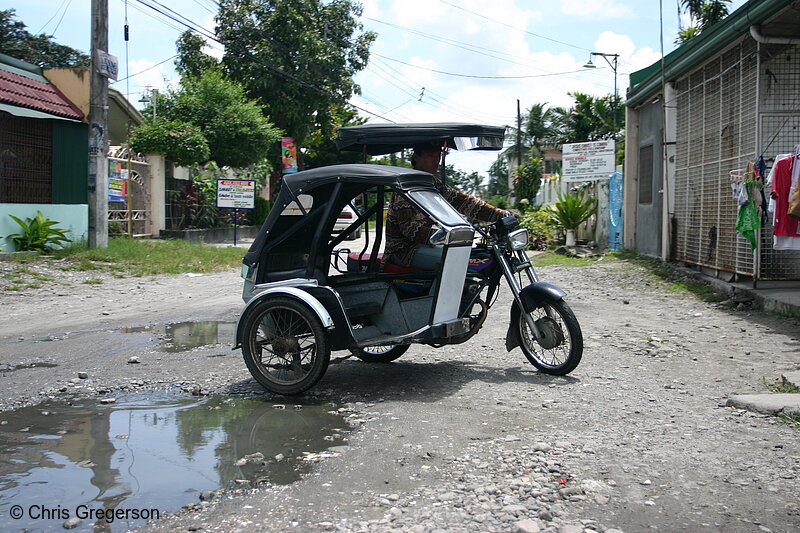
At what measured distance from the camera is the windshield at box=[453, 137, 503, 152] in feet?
22.5

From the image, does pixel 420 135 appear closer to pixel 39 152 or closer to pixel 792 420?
pixel 792 420

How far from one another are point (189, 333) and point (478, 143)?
372 centimetres

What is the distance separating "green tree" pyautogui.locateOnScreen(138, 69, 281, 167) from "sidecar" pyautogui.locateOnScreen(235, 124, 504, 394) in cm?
2343

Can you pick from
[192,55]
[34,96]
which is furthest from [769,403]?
[192,55]

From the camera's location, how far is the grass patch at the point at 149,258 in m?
14.7

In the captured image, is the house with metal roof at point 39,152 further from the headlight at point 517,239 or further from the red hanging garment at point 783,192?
the red hanging garment at point 783,192

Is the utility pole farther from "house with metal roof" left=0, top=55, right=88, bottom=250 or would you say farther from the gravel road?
the gravel road

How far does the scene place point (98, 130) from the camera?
1572 centimetres

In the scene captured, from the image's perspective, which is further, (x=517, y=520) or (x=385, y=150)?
(x=385, y=150)

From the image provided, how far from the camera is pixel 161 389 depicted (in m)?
5.66

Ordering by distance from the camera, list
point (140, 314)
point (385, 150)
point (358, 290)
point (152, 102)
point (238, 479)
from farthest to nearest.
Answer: point (152, 102) < point (140, 314) < point (385, 150) < point (358, 290) < point (238, 479)

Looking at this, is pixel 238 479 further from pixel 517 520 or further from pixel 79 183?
pixel 79 183

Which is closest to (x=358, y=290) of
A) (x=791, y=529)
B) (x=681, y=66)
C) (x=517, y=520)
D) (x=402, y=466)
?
(x=402, y=466)

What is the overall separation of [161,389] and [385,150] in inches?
121
